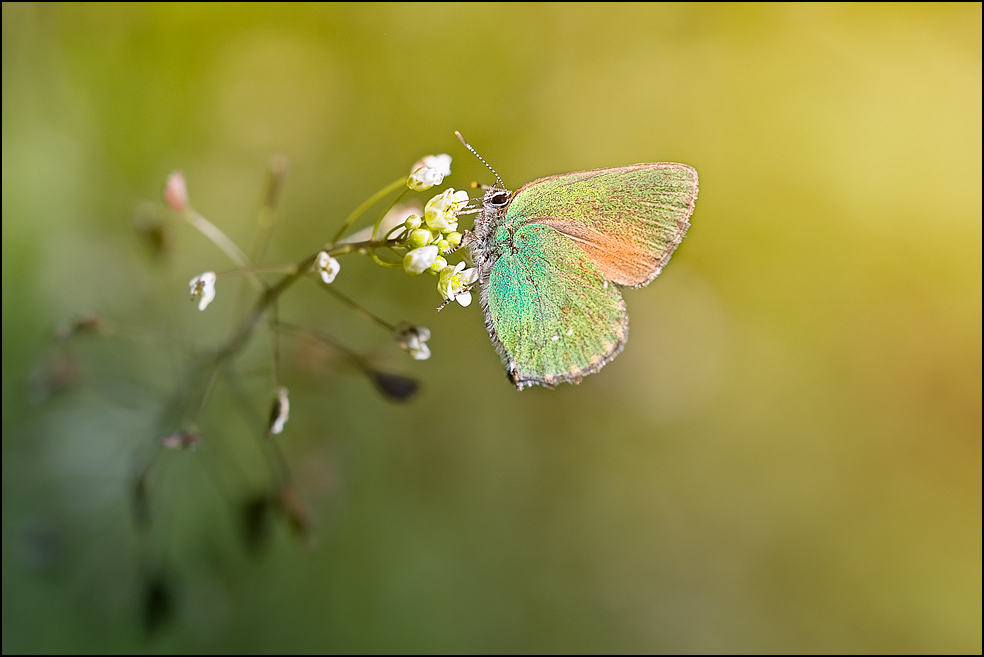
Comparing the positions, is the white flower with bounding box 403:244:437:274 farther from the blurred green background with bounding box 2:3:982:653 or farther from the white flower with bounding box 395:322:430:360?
the blurred green background with bounding box 2:3:982:653

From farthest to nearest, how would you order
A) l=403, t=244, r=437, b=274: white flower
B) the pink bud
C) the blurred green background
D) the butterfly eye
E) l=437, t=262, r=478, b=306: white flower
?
1. the blurred green background
2. the pink bud
3. the butterfly eye
4. l=437, t=262, r=478, b=306: white flower
5. l=403, t=244, r=437, b=274: white flower

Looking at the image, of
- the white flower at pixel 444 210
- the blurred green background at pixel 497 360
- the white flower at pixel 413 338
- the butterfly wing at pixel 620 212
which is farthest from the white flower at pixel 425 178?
the blurred green background at pixel 497 360

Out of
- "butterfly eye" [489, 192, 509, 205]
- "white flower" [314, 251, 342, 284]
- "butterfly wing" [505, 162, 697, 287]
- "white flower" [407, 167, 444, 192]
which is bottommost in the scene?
"white flower" [314, 251, 342, 284]

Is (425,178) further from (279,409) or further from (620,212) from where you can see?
(279,409)

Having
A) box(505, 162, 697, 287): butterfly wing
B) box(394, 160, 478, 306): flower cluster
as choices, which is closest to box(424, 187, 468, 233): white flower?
box(394, 160, 478, 306): flower cluster

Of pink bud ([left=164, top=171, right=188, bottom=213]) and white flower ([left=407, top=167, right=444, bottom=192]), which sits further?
pink bud ([left=164, top=171, right=188, bottom=213])

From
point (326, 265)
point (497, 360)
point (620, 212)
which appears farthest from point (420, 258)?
point (497, 360)

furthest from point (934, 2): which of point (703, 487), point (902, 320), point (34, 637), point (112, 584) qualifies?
point (34, 637)
